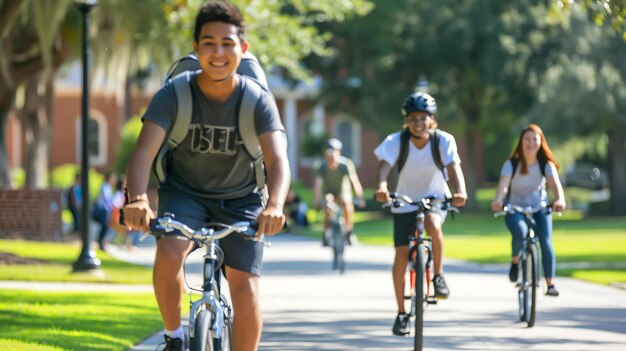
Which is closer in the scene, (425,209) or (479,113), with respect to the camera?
(425,209)

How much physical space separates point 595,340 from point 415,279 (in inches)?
73.6

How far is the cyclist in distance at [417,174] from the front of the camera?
36.6ft

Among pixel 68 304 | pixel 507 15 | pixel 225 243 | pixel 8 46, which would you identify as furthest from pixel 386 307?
pixel 507 15

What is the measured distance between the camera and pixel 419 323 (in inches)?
405

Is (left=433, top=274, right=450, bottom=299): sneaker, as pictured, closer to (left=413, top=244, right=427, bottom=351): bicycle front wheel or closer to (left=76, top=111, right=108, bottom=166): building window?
(left=413, top=244, right=427, bottom=351): bicycle front wheel

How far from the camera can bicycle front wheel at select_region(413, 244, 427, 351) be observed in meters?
10.3

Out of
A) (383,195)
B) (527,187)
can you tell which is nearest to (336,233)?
(527,187)

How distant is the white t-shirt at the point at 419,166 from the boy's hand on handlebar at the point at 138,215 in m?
5.15

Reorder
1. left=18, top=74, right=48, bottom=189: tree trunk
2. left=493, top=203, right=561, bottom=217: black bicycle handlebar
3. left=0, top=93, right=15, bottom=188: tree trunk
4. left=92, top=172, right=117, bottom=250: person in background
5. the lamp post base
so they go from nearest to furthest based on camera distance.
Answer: left=493, top=203, right=561, bottom=217: black bicycle handlebar → the lamp post base → left=92, top=172, right=117, bottom=250: person in background → left=0, top=93, right=15, bottom=188: tree trunk → left=18, top=74, right=48, bottom=189: tree trunk

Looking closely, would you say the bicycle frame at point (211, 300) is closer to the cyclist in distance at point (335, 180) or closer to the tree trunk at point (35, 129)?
the cyclist in distance at point (335, 180)

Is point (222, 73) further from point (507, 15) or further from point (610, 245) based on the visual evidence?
point (507, 15)

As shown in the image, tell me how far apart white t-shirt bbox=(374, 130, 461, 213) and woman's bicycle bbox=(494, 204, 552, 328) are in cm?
177

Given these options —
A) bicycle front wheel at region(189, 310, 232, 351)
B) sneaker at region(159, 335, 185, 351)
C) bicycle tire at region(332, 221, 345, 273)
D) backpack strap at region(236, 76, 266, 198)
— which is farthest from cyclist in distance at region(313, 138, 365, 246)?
bicycle front wheel at region(189, 310, 232, 351)

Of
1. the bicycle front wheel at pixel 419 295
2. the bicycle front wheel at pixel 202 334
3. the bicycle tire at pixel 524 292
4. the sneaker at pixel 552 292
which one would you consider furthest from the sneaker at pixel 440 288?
the bicycle front wheel at pixel 202 334
